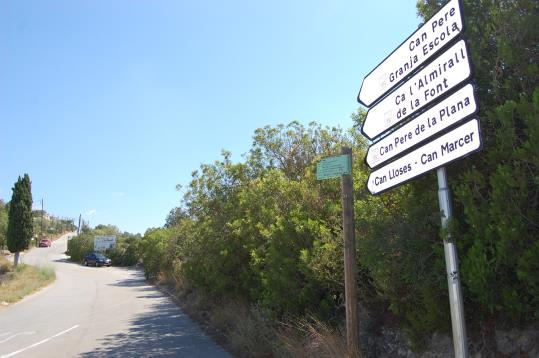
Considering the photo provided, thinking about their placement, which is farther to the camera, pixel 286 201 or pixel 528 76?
pixel 286 201

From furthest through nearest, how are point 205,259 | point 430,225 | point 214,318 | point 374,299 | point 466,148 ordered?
point 205,259
point 214,318
point 374,299
point 430,225
point 466,148

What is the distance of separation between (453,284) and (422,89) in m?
1.61

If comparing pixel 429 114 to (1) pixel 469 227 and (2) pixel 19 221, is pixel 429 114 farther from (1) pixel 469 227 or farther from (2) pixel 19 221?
(2) pixel 19 221

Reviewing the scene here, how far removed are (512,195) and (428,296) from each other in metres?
1.46

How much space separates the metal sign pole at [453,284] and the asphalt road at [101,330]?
7164 millimetres

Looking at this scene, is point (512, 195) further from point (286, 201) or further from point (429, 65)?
point (286, 201)

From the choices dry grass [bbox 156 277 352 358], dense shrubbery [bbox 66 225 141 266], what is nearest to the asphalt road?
dry grass [bbox 156 277 352 358]

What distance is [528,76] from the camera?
383cm

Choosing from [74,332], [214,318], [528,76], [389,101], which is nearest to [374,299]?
[389,101]

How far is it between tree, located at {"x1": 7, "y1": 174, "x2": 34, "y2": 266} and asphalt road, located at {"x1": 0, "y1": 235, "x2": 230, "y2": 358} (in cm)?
2132

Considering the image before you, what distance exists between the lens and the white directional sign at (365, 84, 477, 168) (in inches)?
A: 128

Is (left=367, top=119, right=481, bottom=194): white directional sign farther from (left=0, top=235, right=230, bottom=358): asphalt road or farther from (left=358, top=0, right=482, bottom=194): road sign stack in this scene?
(left=0, top=235, right=230, bottom=358): asphalt road

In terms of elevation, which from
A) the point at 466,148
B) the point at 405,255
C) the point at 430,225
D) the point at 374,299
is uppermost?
the point at 466,148

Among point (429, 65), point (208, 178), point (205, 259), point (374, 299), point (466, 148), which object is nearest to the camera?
point (466, 148)
